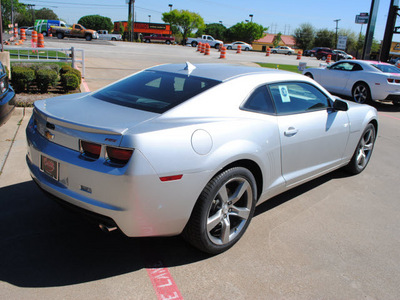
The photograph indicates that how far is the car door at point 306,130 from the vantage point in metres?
3.79

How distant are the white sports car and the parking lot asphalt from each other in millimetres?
8641

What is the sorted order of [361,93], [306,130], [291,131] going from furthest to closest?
[361,93], [306,130], [291,131]

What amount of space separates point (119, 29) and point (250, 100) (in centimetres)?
9583

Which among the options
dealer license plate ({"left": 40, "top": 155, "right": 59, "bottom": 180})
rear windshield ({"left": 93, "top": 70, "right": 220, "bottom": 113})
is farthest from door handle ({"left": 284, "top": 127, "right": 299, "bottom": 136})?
dealer license plate ({"left": 40, "top": 155, "right": 59, "bottom": 180})

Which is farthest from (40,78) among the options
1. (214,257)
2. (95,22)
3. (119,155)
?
(95,22)

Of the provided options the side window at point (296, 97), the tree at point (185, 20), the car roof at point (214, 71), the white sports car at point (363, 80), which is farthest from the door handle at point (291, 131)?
the tree at point (185, 20)

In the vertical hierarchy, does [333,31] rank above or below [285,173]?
above

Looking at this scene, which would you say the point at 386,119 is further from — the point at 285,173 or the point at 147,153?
the point at 147,153

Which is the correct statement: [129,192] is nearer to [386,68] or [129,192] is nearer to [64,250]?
[64,250]

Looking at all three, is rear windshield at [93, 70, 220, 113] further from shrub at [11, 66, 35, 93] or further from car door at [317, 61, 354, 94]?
car door at [317, 61, 354, 94]

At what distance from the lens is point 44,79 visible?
8.77m

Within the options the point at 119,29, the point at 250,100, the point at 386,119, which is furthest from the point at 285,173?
the point at 119,29

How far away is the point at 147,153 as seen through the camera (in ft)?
8.43

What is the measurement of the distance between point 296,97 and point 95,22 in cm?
11461
